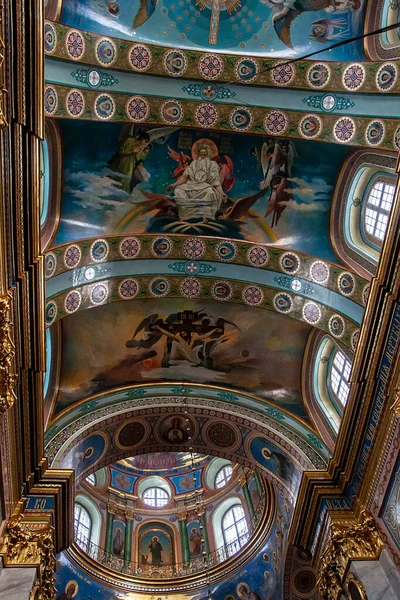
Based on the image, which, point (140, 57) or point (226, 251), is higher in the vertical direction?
point (140, 57)

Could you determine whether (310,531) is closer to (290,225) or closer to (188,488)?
(290,225)

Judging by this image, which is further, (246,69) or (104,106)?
(246,69)

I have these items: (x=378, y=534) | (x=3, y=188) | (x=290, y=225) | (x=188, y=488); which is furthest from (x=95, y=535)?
(x=3, y=188)

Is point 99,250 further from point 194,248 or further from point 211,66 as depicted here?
point 211,66

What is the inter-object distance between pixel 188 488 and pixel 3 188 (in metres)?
20.2

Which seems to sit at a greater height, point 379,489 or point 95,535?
point 95,535

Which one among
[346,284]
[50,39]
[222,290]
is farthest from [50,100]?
[346,284]

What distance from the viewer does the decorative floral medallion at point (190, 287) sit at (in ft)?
47.8

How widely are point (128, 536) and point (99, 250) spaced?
15.5 metres

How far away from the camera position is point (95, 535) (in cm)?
2212

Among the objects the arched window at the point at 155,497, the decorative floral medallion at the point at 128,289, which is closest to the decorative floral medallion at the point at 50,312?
the decorative floral medallion at the point at 128,289

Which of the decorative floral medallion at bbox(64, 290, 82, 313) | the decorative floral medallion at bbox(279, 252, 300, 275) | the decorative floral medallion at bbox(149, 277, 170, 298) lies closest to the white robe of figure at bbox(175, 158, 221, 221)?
the decorative floral medallion at bbox(149, 277, 170, 298)

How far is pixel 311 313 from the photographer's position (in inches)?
551

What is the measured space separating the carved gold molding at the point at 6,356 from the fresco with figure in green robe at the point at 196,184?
12.7 feet
